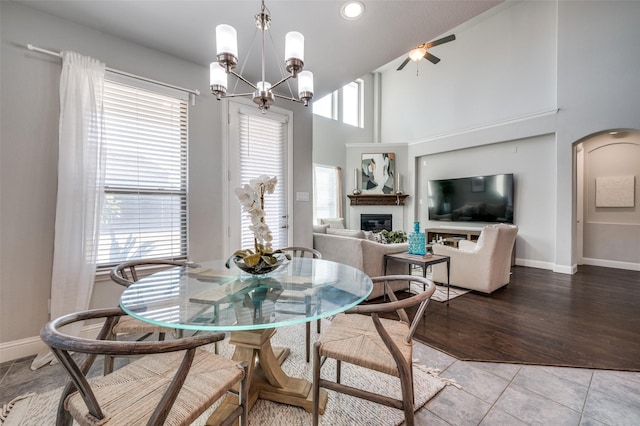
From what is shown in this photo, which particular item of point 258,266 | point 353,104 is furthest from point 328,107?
point 258,266

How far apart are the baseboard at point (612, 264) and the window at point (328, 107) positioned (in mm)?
6362

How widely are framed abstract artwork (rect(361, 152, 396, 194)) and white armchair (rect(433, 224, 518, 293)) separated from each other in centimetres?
358

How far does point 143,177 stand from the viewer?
97.8 inches

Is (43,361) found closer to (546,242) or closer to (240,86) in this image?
(240,86)

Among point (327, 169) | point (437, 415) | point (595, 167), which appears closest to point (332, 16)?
point (437, 415)

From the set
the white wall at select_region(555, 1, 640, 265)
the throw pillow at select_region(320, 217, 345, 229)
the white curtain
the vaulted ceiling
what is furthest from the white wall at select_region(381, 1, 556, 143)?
the white curtain

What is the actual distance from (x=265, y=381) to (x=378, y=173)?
242 inches

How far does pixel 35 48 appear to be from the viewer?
2.01 meters

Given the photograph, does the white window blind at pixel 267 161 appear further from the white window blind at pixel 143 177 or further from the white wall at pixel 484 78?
the white wall at pixel 484 78

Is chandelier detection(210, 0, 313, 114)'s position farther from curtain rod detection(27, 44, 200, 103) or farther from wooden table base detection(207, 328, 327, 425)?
wooden table base detection(207, 328, 327, 425)

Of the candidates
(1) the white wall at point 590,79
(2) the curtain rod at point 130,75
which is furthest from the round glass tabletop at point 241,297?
(1) the white wall at point 590,79

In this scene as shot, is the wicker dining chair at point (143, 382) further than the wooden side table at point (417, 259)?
No

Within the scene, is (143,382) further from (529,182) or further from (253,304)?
(529,182)

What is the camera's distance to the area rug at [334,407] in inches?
55.5
